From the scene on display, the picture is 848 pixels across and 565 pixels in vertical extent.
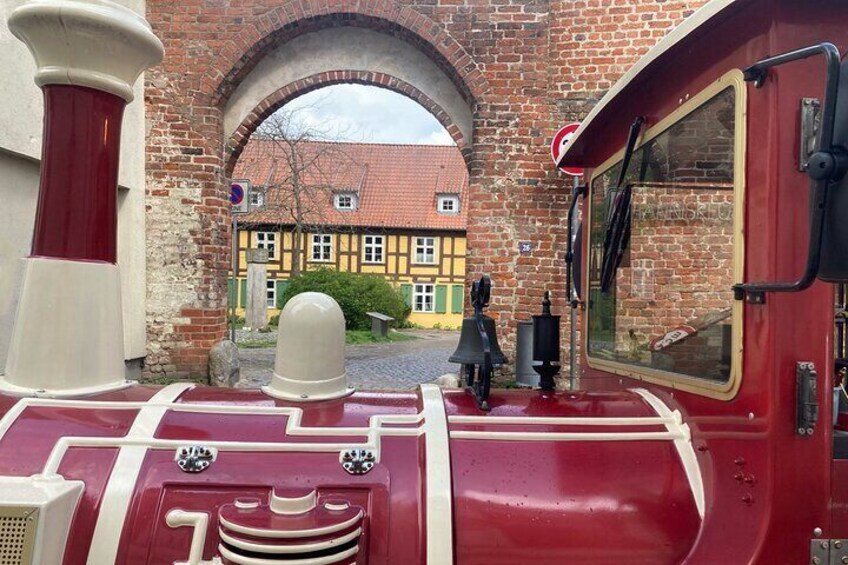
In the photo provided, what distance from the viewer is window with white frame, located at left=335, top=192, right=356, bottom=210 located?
86.9ft

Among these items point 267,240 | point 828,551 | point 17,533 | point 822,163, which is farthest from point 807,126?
point 267,240

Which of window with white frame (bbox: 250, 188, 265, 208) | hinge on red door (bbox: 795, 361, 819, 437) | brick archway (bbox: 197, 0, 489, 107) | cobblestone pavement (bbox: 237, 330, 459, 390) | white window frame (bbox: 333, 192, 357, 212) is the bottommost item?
cobblestone pavement (bbox: 237, 330, 459, 390)

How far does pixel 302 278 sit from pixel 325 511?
17967mm

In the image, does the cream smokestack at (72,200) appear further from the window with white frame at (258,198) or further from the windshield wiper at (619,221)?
the window with white frame at (258,198)

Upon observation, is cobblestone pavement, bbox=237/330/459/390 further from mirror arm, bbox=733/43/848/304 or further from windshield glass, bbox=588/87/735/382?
mirror arm, bbox=733/43/848/304

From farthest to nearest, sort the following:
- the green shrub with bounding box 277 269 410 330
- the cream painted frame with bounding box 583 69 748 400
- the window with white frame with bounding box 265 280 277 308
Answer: the window with white frame with bounding box 265 280 277 308 → the green shrub with bounding box 277 269 410 330 → the cream painted frame with bounding box 583 69 748 400

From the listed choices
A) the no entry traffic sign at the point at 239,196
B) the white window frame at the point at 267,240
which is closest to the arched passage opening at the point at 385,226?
the white window frame at the point at 267,240

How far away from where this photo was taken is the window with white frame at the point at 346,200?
26.5m

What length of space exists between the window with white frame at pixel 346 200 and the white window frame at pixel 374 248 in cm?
162

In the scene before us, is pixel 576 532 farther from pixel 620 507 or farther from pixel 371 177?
pixel 371 177

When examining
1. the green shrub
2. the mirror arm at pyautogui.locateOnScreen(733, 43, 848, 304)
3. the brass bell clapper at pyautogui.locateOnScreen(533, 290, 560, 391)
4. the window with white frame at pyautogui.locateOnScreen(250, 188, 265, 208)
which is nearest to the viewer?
the mirror arm at pyautogui.locateOnScreen(733, 43, 848, 304)

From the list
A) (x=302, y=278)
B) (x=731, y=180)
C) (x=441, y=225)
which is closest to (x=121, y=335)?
(x=731, y=180)

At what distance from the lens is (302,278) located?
744 inches

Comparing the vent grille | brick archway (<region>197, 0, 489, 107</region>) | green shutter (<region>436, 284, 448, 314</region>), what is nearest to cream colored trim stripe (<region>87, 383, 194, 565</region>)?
the vent grille
